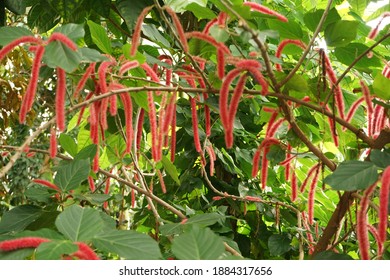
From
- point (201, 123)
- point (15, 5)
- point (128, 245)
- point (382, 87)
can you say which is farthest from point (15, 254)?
point (201, 123)

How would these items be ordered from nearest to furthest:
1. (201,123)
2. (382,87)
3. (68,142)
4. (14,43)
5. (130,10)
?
1. (14,43)
2. (382,87)
3. (68,142)
4. (130,10)
5. (201,123)

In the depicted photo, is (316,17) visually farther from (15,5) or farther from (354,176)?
(15,5)

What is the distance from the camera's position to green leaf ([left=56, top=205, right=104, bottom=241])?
0.57 meters

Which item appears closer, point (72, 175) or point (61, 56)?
point (61, 56)

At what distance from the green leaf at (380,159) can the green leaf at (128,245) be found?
12.3 inches

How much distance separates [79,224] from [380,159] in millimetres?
396

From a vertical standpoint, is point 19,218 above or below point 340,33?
below

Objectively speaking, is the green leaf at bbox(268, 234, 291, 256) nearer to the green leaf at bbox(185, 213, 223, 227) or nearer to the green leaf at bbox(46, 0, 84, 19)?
the green leaf at bbox(185, 213, 223, 227)

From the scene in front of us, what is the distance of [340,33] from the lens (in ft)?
2.69

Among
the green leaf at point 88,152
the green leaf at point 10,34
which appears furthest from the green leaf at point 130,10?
the green leaf at point 10,34

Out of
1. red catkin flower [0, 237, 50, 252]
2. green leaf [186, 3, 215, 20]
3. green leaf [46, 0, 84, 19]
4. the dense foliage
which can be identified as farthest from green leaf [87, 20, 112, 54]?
red catkin flower [0, 237, 50, 252]

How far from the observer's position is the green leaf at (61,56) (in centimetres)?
63

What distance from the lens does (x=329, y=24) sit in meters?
0.83

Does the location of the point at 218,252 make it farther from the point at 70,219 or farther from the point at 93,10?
the point at 93,10
